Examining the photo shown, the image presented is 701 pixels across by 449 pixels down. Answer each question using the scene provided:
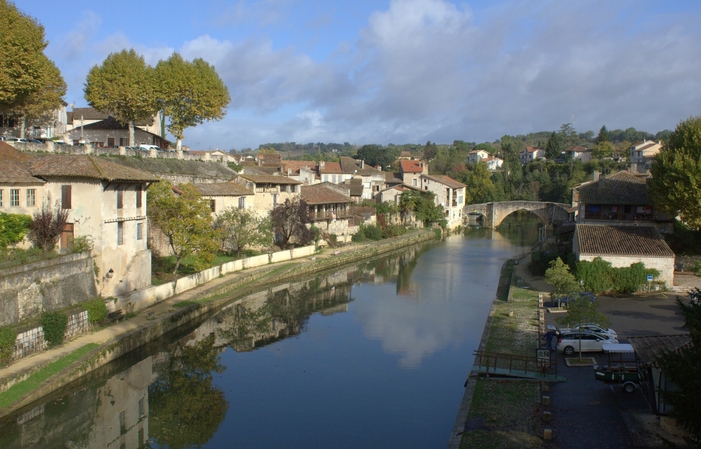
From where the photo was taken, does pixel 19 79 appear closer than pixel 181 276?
No

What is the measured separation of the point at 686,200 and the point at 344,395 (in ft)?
77.7

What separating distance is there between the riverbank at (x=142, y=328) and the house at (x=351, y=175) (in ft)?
112

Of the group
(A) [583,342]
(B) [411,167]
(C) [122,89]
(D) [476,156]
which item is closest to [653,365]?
(A) [583,342]

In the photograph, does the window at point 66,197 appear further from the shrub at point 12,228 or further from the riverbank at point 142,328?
the riverbank at point 142,328

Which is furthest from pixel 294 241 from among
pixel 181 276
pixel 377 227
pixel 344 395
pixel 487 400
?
pixel 487 400

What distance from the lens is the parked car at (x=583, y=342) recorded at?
73.0 ft

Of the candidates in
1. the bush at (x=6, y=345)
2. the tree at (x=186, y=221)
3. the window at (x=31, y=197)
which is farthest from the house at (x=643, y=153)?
the bush at (x=6, y=345)

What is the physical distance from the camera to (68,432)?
1780cm

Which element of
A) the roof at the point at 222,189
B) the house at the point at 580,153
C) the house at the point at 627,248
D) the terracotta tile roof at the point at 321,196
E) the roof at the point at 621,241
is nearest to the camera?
the house at the point at 627,248

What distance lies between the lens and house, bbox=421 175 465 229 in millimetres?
80375

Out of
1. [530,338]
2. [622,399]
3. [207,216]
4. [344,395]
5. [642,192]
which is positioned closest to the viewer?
[622,399]

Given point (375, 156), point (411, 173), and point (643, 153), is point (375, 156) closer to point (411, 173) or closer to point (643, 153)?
point (411, 173)

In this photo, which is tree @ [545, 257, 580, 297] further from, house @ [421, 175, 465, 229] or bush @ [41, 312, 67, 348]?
house @ [421, 175, 465, 229]

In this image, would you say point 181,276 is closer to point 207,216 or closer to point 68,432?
point 207,216
